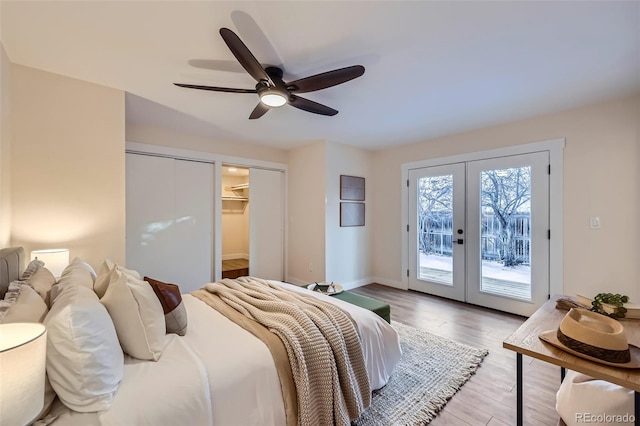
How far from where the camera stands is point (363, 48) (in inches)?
76.6

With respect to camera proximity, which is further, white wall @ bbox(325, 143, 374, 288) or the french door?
white wall @ bbox(325, 143, 374, 288)

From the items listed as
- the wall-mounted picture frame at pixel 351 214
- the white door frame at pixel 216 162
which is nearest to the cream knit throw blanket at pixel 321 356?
the white door frame at pixel 216 162

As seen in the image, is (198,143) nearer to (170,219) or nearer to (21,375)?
(170,219)

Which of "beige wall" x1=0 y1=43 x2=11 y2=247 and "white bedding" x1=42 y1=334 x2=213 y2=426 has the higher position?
"beige wall" x1=0 y1=43 x2=11 y2=247

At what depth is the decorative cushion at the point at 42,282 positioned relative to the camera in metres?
1.35

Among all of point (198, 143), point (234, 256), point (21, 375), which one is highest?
point (198, 143)

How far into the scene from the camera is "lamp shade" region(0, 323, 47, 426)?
731 mm

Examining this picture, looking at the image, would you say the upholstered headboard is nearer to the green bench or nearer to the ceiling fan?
the ceiling fan

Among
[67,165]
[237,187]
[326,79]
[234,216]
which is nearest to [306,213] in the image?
[237,187]

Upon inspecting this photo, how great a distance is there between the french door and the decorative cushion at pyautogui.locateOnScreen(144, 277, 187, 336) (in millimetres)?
3684

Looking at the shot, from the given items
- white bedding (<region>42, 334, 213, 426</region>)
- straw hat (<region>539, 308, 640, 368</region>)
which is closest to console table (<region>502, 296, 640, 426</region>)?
straw hat (<region>539, 308, 640, 368</region>)

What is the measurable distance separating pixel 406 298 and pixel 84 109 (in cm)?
444

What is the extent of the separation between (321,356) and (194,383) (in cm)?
63

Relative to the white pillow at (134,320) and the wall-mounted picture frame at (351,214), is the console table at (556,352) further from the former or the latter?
the wall-mounted picture frame at (351,214)
